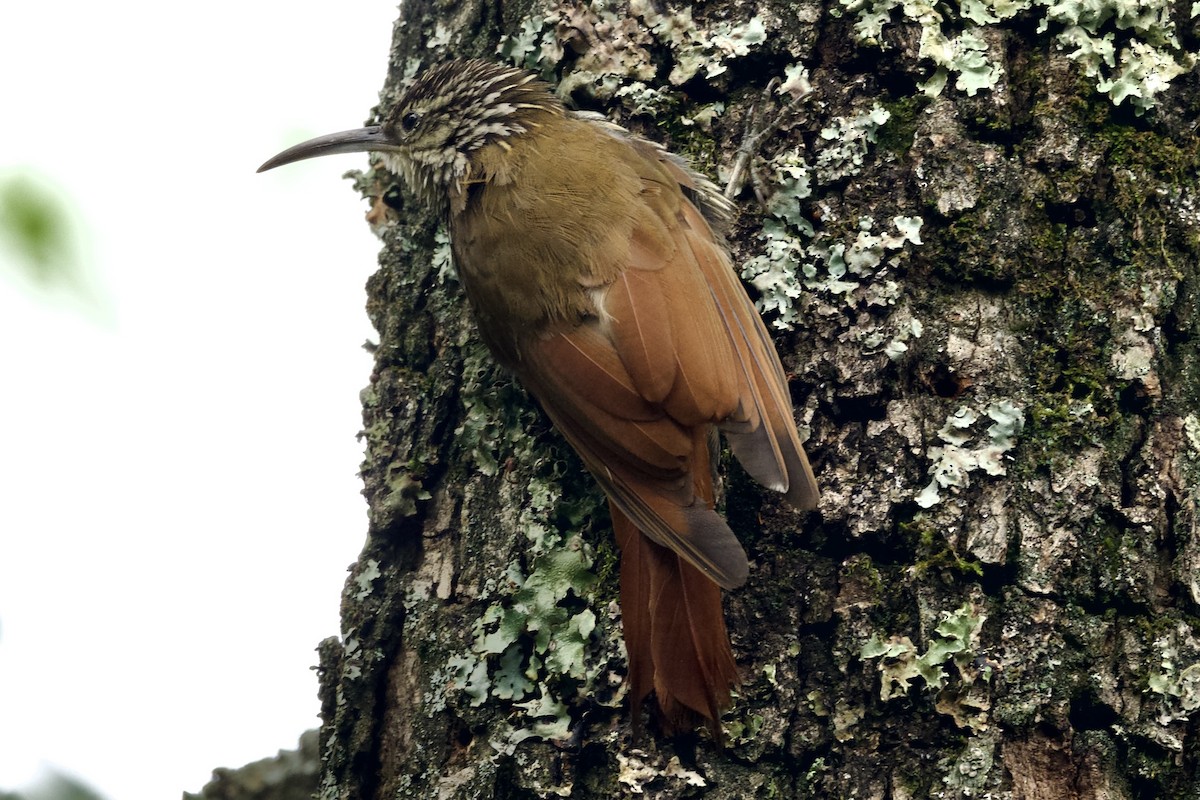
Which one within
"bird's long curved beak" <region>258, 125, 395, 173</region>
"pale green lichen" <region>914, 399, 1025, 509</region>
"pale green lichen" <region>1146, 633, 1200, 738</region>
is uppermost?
"bird's long curved beak" <region>258, 125, 395, 173</region>

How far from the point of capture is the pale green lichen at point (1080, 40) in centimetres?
242

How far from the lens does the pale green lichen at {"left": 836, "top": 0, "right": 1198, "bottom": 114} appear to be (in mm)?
2424

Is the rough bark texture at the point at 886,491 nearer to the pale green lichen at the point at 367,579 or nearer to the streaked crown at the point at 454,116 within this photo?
the pale green lichen at the point at 367,579

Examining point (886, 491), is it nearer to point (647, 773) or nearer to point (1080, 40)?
point (647, 773)

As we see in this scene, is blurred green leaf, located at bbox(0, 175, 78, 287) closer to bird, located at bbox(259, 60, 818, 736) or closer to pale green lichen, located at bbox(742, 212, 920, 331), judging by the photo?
bird, located at bbox(259, 60, 818, 736)

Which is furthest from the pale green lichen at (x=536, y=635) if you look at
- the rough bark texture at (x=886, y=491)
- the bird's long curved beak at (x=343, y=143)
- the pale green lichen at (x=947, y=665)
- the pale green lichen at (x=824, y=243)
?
the bird's long curved beak at (x=343, y=143)

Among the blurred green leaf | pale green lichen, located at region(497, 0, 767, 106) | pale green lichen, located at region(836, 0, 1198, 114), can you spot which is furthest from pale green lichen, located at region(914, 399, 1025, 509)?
the blurred green leaf

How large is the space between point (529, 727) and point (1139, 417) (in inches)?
53.8

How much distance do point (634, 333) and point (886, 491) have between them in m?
0.67

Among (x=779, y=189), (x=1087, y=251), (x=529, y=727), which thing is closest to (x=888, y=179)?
(x=779, y=189)

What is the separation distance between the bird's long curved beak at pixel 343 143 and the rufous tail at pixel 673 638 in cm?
164

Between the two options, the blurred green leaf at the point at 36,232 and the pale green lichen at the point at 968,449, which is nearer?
the pale green lichen at the point at 968,449

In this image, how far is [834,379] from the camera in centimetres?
238

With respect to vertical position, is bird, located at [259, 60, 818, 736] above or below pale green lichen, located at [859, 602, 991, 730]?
above
